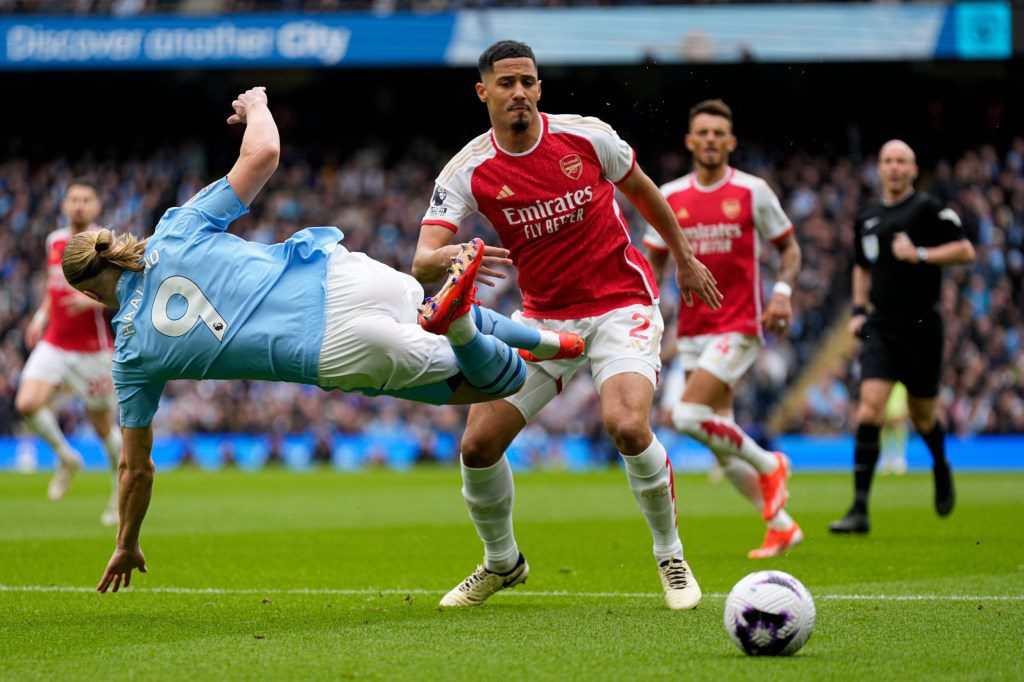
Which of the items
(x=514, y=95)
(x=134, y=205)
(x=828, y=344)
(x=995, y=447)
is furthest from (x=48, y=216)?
(x=514, y=95)

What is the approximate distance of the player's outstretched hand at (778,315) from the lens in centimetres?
841

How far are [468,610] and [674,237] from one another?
6.36 feet

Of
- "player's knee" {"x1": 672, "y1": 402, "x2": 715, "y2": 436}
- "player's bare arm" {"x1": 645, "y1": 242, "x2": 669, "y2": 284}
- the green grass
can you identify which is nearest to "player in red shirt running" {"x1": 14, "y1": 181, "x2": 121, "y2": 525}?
the green grass

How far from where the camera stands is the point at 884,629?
5.27m

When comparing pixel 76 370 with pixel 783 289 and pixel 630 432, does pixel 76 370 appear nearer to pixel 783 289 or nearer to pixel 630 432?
pixel 783 289

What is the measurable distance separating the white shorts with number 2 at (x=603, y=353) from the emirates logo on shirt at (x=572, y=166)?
2.19 feet

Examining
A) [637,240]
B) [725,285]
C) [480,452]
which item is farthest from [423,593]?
[637,240]

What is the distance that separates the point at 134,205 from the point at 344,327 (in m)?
24.9

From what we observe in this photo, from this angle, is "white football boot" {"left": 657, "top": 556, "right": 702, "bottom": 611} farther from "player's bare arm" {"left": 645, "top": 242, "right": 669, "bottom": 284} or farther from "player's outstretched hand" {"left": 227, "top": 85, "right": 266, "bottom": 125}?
"player's bare arm" {"left": 645, "top": 242, "right": 669, "bottom": 284}

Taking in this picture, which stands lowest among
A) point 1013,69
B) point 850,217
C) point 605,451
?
point 605,451

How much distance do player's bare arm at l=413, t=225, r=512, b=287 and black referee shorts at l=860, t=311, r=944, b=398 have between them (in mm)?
5034

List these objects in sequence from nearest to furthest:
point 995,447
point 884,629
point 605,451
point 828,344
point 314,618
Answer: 1. point 884,629
2. point 314,618
3. point 995,447
4. point 605,451
5. point 828,344

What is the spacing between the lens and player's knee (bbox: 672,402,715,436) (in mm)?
8742

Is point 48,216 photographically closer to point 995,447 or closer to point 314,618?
→ point 995,447
